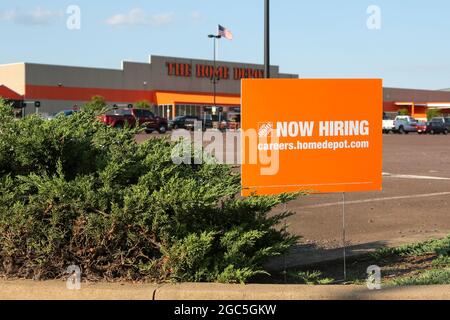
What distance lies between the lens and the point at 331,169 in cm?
599

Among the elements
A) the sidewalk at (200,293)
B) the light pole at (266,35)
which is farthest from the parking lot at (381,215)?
the sidewalk at (200,293)

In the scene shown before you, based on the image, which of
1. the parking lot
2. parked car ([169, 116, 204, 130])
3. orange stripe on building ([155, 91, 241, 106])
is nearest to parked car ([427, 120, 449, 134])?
parked car ([169, 116, 204, 130])

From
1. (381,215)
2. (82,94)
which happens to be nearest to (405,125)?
(82,94)

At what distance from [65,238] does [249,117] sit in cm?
194

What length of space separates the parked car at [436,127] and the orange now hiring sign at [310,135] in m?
59.8

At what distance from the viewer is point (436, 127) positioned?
208 feet

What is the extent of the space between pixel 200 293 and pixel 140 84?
7687 centimetres

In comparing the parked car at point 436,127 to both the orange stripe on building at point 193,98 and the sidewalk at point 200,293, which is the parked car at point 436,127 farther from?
the sidewalk at point 200,293

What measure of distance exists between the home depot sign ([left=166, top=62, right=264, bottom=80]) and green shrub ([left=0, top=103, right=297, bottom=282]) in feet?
244

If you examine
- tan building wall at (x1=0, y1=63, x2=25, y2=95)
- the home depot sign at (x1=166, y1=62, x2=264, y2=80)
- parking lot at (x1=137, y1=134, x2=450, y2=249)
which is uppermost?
the home depot sign at (x1=166, y1=62, x2=264, y2=80)

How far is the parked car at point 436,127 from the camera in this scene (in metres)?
63.0

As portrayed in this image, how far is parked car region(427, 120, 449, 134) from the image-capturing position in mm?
63031

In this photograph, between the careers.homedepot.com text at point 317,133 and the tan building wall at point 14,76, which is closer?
the careers.homedepot.com text at point 317,133

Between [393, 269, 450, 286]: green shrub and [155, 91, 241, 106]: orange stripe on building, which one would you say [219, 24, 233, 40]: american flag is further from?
[393, 269, 450, 286]: green shrub
